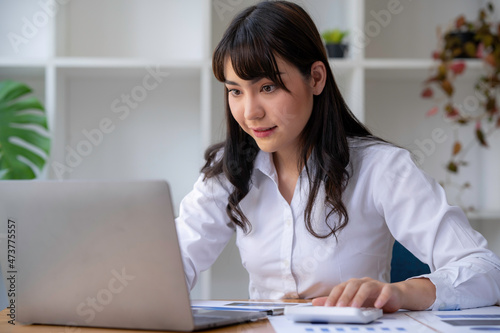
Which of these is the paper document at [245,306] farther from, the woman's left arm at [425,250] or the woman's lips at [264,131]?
the woman's lips at [264,131]

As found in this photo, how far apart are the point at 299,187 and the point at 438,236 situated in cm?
39

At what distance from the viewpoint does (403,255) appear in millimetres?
1549

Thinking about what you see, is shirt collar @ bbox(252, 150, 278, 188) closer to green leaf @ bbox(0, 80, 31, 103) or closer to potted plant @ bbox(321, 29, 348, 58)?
potted plant @ bbox(321, 29, 348, 58)

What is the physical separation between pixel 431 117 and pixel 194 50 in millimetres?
1166

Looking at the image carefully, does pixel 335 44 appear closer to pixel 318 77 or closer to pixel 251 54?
pixel 318 77

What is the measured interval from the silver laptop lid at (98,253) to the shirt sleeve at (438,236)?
535 millimetres

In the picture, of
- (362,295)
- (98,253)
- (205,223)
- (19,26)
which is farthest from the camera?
(19,26)

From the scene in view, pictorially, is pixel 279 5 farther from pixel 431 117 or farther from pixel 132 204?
pixel 431 117

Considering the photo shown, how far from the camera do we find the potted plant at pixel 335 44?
2.44m

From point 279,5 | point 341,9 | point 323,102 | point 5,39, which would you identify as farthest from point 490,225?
point 5,39

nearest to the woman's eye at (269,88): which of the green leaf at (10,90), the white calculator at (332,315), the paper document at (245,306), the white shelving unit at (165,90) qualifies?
the paper document at (245,306)

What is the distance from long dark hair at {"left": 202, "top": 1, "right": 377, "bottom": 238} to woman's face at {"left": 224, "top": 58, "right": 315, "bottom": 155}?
2 cm

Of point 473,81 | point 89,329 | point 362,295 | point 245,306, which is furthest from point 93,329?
point 473,81

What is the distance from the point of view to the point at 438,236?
1276 mm
